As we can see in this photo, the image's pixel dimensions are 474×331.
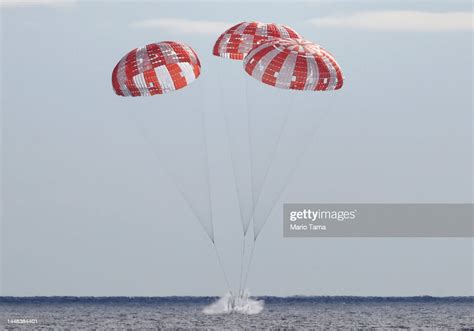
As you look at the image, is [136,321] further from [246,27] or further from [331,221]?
[246,27]

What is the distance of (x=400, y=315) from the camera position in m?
70.1

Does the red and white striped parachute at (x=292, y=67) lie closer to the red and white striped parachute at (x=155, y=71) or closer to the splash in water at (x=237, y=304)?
the red and white striped parachute at (x=155, y=71)

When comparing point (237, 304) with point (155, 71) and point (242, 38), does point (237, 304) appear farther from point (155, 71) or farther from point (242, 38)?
point (242, 38)

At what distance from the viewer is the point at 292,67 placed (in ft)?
104

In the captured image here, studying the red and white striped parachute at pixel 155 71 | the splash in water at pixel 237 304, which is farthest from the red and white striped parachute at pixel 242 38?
the splash in water at pixel 237 304

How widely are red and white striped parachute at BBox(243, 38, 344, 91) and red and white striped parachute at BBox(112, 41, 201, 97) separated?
200cm

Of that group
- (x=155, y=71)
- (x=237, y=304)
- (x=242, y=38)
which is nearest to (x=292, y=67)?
(x=242, y=38)

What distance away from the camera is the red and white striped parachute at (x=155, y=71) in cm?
3278

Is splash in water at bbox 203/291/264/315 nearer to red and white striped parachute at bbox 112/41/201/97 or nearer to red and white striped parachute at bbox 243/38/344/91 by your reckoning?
red and white striped parachute at bbox 112/41/201/97

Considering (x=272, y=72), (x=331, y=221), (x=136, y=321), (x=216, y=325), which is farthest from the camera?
(x=136, y=321)

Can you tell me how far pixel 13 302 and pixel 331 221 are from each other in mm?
56360

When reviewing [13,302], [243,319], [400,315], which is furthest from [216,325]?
[13,302]

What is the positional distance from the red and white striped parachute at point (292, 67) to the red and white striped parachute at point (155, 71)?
78.7 inches

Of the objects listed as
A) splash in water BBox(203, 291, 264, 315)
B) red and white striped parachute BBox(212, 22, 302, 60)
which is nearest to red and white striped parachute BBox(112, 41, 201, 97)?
red and white striped parachute BBox(212, 22, 302, 60)
